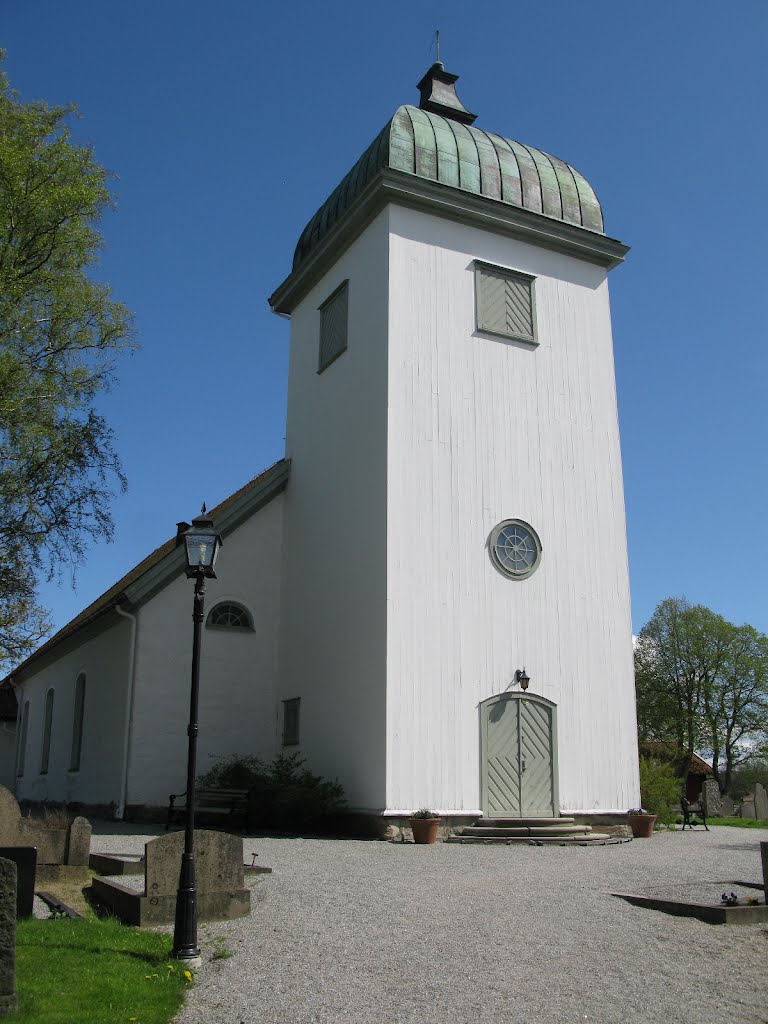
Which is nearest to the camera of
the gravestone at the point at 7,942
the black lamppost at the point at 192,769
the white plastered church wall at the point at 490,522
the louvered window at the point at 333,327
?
the gravestone at the point at 7,942

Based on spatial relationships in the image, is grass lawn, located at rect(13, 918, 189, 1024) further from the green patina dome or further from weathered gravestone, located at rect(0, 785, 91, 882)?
the green patina dome

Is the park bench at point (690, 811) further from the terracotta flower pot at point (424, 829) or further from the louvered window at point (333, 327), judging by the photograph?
the louvered window at point (333, 327)

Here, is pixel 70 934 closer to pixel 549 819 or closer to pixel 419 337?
pixel 549 819

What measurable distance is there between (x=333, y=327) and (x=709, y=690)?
34301 millimetres

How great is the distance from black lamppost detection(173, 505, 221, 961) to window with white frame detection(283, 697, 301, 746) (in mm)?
11403

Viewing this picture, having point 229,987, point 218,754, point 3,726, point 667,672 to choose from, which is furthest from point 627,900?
point 667,672

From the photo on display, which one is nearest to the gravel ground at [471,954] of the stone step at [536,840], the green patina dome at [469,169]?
the stone step at [536,840]

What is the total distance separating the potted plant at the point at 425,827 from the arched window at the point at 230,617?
647 cm

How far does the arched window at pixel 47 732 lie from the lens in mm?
27548

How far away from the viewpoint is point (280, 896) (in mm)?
9609

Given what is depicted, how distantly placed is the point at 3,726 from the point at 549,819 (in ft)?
97.0

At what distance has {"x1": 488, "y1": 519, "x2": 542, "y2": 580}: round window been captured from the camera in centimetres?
1834

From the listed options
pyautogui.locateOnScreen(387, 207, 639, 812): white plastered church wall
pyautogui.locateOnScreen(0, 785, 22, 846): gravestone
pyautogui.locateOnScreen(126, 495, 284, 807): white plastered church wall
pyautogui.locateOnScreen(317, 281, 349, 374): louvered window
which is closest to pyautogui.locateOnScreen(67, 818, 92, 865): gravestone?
pyautogui.locateOnScreen(0, 785, 22, 846): gravestone

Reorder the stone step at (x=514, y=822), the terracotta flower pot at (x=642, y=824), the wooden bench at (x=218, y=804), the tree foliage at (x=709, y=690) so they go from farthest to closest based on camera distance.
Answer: the tree foliage at (x=709, y=690) < the terracotta flower pot at (x=642, y=824) < the wooden bench at (x=218, y=804) < the stone step at (x=514, y=822)
